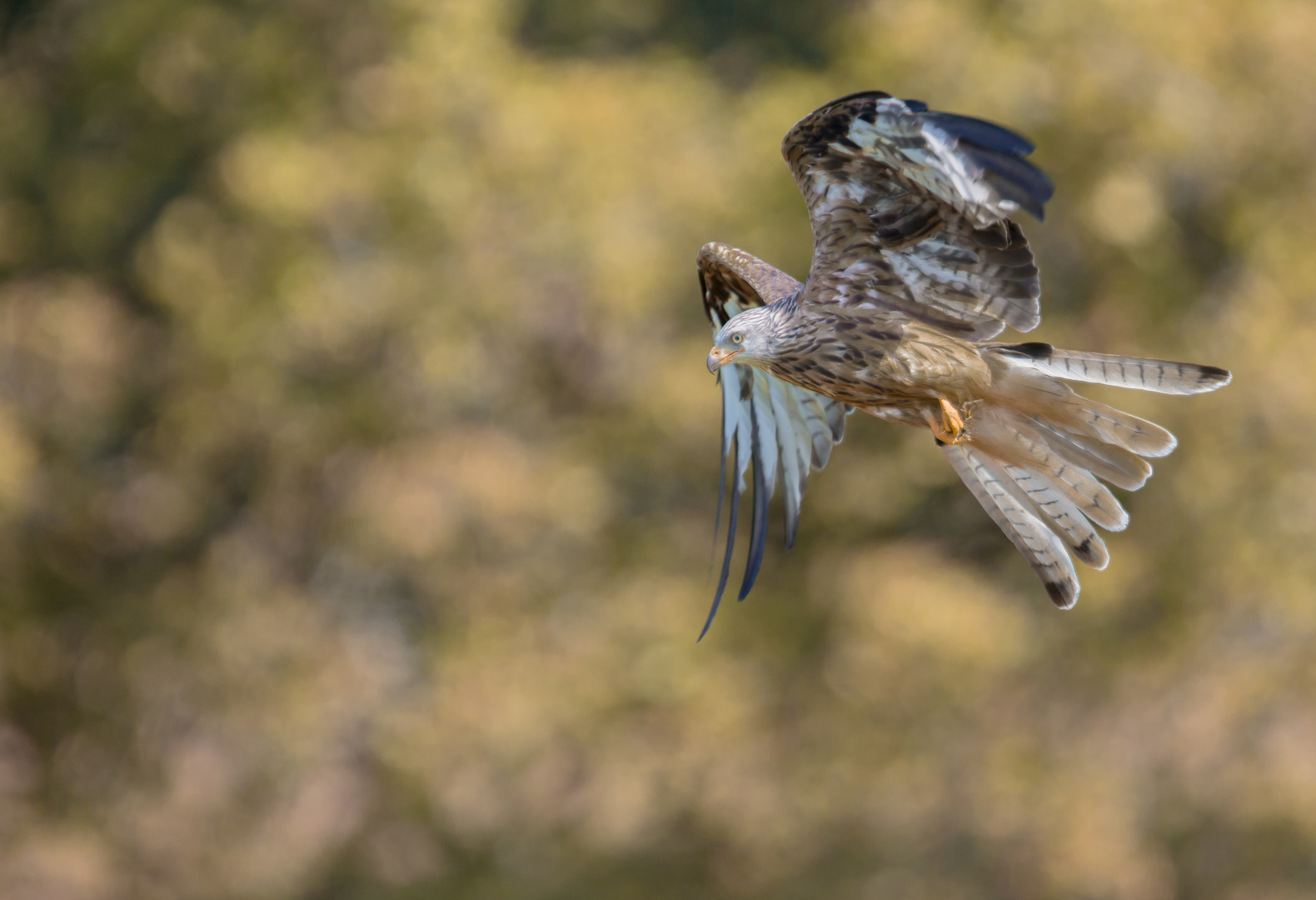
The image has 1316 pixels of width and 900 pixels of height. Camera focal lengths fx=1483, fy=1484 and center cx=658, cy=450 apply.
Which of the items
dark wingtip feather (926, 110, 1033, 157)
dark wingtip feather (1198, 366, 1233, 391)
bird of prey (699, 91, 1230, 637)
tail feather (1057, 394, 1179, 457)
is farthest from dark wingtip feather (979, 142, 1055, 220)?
tail feather (1057, 394, 1179, 457)

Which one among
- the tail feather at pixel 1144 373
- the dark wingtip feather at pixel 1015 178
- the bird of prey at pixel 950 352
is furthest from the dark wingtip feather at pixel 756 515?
the dark wingtip feather at pixel 1015 178

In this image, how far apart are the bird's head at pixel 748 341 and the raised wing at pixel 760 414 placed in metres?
0.59

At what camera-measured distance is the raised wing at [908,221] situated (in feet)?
12.3

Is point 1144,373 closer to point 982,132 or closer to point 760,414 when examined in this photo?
point 982,132

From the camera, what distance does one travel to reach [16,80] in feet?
53.0

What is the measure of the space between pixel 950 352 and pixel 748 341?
603 mm

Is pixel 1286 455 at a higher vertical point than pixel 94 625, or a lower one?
higher

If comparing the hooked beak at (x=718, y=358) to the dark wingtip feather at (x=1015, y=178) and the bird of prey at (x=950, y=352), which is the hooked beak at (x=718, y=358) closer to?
the bird of prey at (x=950, y=352)

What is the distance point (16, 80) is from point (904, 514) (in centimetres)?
1062

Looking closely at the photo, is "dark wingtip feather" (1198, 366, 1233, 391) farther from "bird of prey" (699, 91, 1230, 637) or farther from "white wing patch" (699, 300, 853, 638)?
"white wing patch" (699, 300, 853, 638)

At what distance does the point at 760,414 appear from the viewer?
5.73 m

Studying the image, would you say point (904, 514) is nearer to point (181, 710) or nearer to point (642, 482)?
point (642, 482)

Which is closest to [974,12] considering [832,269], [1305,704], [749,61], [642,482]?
[749,61]

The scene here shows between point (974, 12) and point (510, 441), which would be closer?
point (974, 12)
